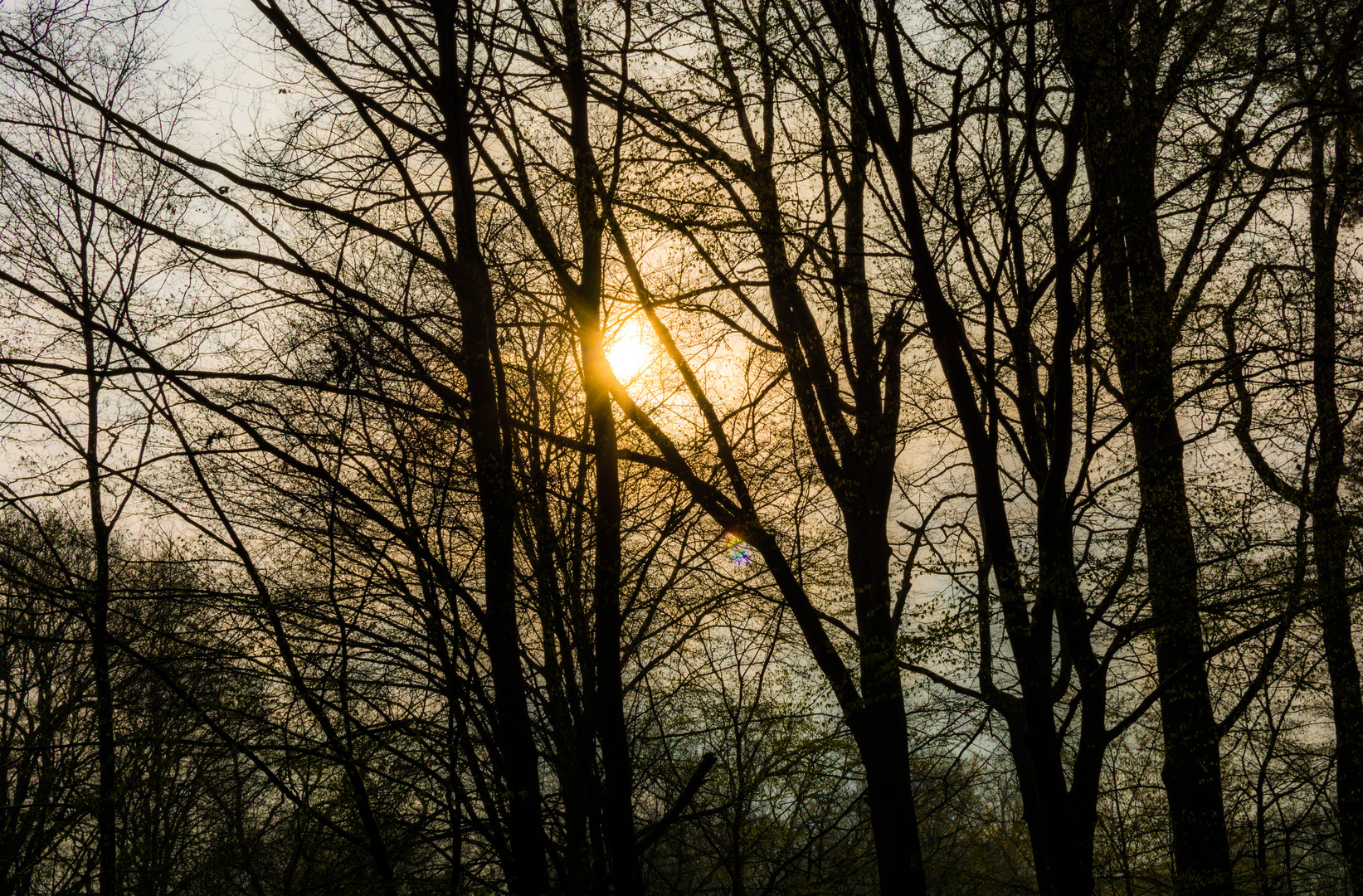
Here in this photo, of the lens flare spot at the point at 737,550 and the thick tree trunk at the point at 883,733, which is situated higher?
the lens flare spot at the point at 737,550

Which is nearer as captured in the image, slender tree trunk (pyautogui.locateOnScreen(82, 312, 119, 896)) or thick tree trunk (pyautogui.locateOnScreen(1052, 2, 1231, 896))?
thick tree trunk (pyautogui.locateOnScreen(1052, 2, 1231, 896))

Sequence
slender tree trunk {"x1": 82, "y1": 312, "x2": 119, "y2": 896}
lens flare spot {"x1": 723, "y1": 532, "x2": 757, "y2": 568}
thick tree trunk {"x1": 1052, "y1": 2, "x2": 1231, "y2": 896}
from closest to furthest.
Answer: thick tree trunk {"x1": 1052, "y1": 2, "x2": 1231, "y2": 896}
slender tree trunk {"x1": 82, "y1": 312, "x2": 119, "y2": 896}
lens flare spot {"x1": 723, "y1": 532, "x2": 757, "y2": 568}

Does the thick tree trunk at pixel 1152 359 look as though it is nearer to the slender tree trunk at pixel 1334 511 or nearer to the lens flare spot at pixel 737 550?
the slender tree trunk at pixel 1334 511

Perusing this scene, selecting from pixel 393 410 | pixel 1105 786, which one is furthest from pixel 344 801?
pixel 1105 786

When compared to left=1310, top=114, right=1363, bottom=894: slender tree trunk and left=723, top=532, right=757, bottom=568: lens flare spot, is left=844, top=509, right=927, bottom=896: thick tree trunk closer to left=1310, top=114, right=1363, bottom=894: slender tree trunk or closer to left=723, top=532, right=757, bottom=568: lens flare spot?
left=723, top=532, right=757, bottom=568: lens flare spot

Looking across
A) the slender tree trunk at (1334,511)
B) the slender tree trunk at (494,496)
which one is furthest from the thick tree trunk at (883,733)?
the slender tree trunk at (1334,511)

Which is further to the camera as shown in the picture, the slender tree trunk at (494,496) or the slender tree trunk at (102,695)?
the slender tree trunk at (102,695)

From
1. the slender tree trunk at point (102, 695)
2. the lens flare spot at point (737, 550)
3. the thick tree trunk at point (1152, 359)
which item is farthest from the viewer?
the lens flare spot at point (737, 550)

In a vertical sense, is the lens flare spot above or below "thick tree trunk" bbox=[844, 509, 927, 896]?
above

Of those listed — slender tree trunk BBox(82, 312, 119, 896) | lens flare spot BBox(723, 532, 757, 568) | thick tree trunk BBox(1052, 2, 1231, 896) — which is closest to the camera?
thick tree trunk BBox(1052, 2, 1231, 896)

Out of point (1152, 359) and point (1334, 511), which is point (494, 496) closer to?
point (1152, 359)

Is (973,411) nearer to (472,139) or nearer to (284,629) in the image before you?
(472,139)

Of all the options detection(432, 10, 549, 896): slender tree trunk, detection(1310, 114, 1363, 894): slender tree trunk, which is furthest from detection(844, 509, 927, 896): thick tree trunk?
detection(1310, 114, 1363, 894): slender tree trunk

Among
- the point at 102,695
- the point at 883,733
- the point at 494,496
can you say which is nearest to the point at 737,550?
the point at 883,733
